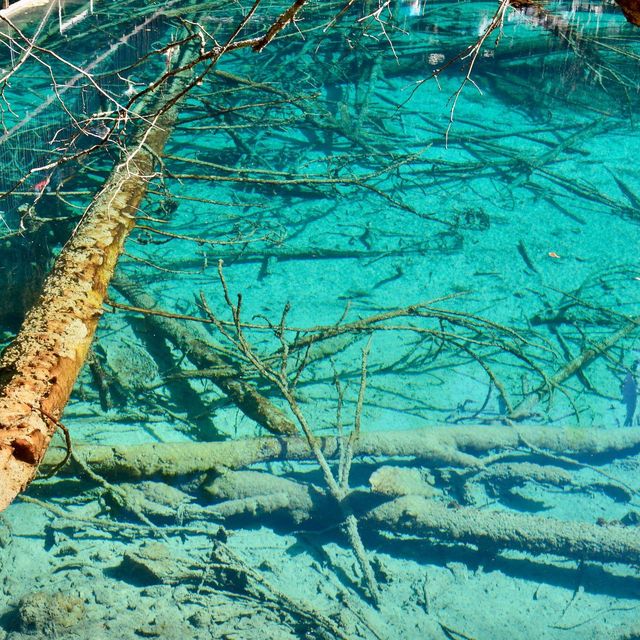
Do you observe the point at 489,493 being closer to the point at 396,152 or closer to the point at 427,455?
the point at 427,455

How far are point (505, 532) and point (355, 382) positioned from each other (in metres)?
1.41

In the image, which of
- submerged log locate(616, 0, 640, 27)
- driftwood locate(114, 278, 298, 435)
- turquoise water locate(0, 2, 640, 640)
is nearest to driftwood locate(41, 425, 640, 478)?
turquoise water locate(0, 2, 640, 640)

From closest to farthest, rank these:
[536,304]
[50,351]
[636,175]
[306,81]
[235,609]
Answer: [50,351]
[235,609]
[536,304]
[636,175]
[306,81]


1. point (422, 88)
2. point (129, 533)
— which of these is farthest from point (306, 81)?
point (129, 533)

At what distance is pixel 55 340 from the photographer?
6.98ft

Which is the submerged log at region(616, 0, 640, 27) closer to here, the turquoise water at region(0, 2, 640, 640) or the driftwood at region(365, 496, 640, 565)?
the turquoise water at region(0, 2, 640, 640)

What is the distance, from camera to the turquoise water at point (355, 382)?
2900 mm

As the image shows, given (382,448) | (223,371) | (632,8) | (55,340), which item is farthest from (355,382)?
(632,8)

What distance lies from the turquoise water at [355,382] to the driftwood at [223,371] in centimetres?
3

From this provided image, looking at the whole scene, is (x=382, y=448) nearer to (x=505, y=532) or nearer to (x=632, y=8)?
(x=505, y=532)

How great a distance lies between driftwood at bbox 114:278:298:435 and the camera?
3.56 metres

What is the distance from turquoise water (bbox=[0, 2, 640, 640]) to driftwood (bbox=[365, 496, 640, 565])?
0.04ft

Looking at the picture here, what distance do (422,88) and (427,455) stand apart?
5374 mm

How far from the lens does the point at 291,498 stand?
3.23 m
